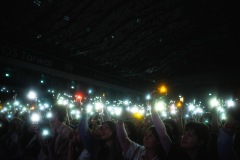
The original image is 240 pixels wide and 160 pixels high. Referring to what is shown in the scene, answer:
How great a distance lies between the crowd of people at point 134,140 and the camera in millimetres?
2547

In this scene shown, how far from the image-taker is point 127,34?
8617 millimetres

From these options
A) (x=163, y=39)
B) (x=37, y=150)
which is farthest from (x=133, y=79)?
(x=37, y=150)

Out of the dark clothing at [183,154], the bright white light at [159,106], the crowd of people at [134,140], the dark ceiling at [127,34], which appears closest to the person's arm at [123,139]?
the crowd of people at [134,140]

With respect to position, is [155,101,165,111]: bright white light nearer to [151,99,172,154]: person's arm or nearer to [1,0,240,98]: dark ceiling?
[151,99,172,154]: person's arm

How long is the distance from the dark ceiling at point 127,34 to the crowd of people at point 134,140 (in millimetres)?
3835

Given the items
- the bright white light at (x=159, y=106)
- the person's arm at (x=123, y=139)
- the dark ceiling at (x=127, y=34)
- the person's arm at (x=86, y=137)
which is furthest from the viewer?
the dark ceiling at (x=127, y=34)

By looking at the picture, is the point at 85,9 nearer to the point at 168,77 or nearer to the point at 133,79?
the point at 133,79

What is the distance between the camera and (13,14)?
22.1 ft

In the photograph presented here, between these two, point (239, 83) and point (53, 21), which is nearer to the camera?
point (53, 21)

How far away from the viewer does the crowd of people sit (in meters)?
2.55

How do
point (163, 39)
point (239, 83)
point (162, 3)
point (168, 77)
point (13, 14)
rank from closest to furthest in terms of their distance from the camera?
1. point (13, 14)
2. point (162, 3)
3. point (163, 39)
4. point (239, 83)
5. point (168, 77)

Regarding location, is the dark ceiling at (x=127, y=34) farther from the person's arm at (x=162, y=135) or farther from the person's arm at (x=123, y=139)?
the person's arm at (x=162, y=135)

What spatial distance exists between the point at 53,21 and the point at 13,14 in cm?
118

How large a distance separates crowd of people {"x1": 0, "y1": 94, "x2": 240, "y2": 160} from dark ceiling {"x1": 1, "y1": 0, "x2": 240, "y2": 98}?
383cm
